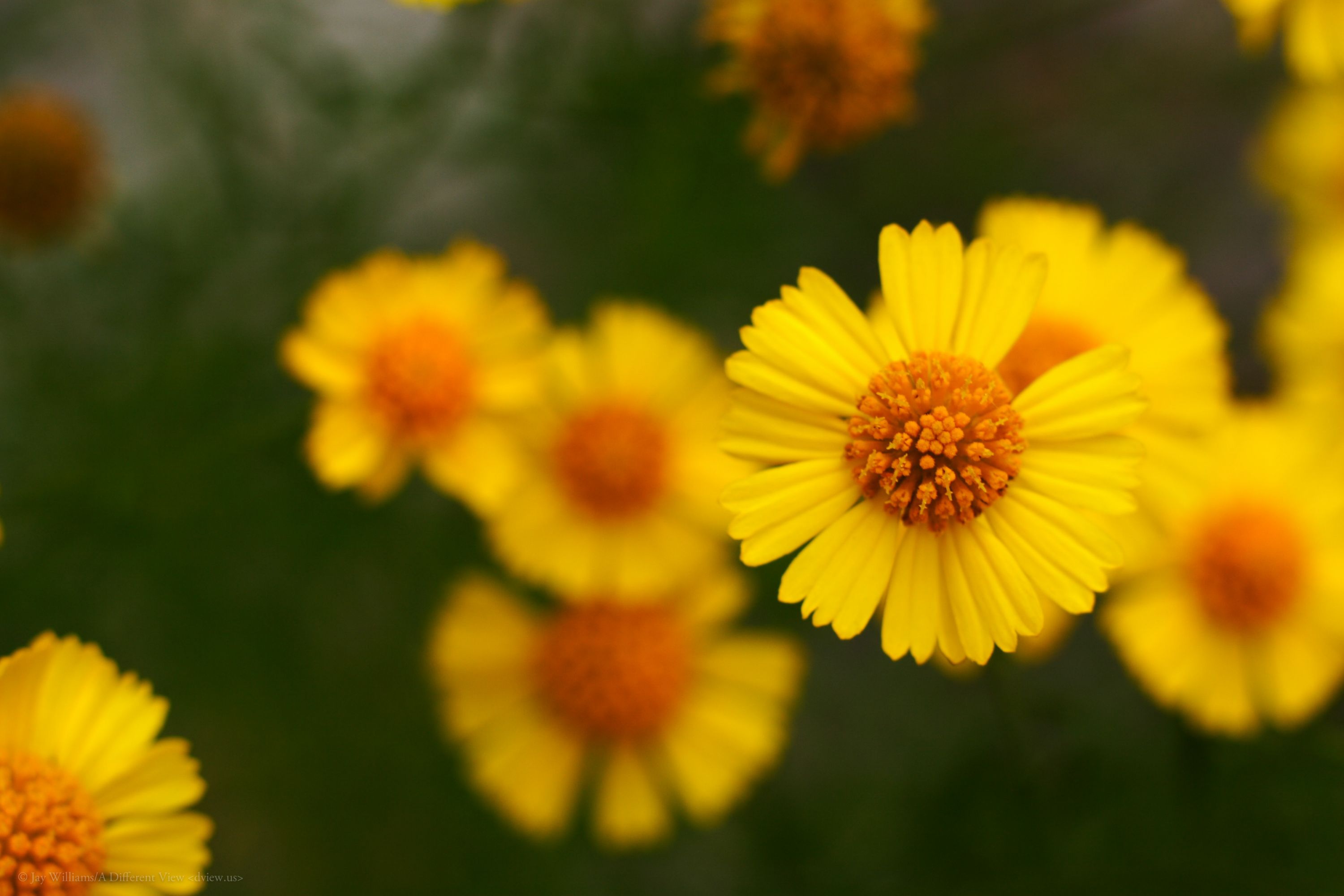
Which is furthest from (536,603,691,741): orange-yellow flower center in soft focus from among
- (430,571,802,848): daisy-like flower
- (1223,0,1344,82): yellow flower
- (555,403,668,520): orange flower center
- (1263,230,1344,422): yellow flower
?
(1223,0,1344,82): yellow flower

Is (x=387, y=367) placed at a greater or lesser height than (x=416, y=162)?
lesser

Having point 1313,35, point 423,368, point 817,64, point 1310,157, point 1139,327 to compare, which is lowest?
point 423,368

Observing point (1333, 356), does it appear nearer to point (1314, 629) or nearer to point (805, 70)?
point (1314, 629)

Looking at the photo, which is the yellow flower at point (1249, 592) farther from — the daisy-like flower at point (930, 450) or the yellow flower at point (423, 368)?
the yellow flower at point (423, 368)

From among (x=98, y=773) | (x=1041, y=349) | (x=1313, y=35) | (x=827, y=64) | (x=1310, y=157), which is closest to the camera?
(x=98, y=773)

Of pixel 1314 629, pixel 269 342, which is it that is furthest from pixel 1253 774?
pixel 269 342

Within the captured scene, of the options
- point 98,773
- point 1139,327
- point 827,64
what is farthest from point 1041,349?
point 98,773

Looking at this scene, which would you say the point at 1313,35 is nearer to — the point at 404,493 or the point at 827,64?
the point at 827,64

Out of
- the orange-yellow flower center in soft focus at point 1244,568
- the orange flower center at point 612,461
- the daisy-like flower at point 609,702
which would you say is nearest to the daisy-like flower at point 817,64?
the orange flower center at point 612,461
